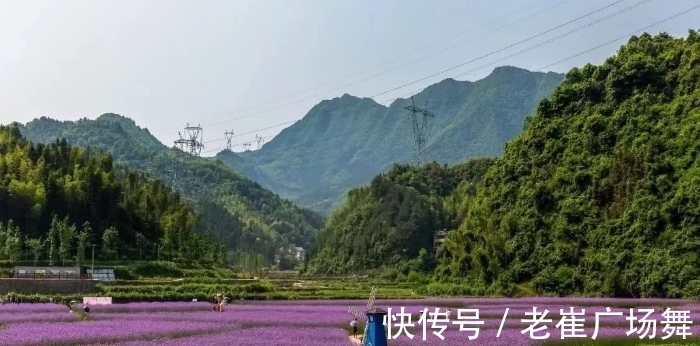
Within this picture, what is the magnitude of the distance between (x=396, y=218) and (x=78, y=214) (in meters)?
51.1

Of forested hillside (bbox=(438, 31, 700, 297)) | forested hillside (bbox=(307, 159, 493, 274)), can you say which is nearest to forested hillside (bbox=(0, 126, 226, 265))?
forested hillside (bbox=(307, 159, 493, 274))

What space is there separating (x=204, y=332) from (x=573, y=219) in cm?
4985

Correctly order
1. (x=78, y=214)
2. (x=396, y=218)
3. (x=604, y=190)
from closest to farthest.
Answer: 1. (x=604, y=190)
2. (x=78, y=214)
3. (x=396, y=218)

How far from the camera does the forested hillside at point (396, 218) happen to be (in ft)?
391

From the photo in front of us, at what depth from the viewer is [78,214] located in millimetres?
96375

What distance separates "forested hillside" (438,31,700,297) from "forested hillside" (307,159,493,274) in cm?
3103

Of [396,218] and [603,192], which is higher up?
[396,218]

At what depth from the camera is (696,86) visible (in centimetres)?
7125

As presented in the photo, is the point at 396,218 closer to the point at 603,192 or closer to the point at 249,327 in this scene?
the point at 603,192

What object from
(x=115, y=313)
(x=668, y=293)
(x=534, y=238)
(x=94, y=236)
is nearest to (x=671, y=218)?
(x=668, y=293)

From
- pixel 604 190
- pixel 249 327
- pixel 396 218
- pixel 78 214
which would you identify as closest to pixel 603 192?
pixel 604 190

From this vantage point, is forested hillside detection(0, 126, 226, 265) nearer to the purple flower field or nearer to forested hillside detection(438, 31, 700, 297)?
forested hillside detection(438, 31, 700, 297)

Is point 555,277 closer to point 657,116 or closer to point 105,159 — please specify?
point 657,116

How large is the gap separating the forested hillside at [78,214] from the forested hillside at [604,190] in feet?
128
